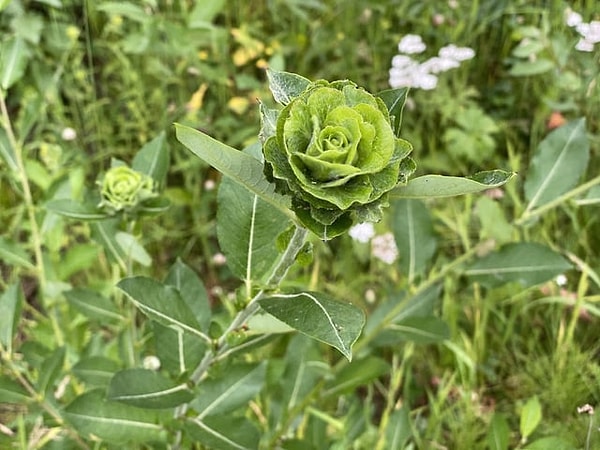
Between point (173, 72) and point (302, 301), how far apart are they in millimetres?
1596

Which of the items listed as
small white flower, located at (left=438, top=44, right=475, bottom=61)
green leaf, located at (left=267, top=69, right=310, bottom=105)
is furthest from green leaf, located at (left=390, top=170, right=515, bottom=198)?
small white flower, located at (left=438, top=44, right=475, bottom=61)

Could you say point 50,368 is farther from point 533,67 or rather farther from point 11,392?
point 533,67

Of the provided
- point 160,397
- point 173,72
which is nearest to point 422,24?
point 173,72

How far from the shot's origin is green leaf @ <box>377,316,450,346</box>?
1.24 meters

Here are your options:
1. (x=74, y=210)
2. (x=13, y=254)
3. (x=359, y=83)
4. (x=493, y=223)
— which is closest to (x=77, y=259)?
(x=13, y=254)

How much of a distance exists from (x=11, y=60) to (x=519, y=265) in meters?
0.90

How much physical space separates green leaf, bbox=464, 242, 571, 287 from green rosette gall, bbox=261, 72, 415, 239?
24.6 inches

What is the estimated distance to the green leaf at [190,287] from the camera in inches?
42.6

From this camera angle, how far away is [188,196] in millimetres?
2053

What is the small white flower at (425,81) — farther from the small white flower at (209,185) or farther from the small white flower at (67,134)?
the small white flower at (67,134)

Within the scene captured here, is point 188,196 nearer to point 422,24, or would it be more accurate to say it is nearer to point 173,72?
point 173,72

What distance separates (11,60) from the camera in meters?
1.18

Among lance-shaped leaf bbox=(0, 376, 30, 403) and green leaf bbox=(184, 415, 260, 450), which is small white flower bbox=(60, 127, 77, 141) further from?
green leaf bbox=(184, 415, 260, 450)

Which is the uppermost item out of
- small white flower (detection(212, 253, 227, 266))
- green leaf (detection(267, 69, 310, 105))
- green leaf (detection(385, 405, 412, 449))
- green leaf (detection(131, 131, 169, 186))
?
green leaf (detection(267, 69, 310, 105))
